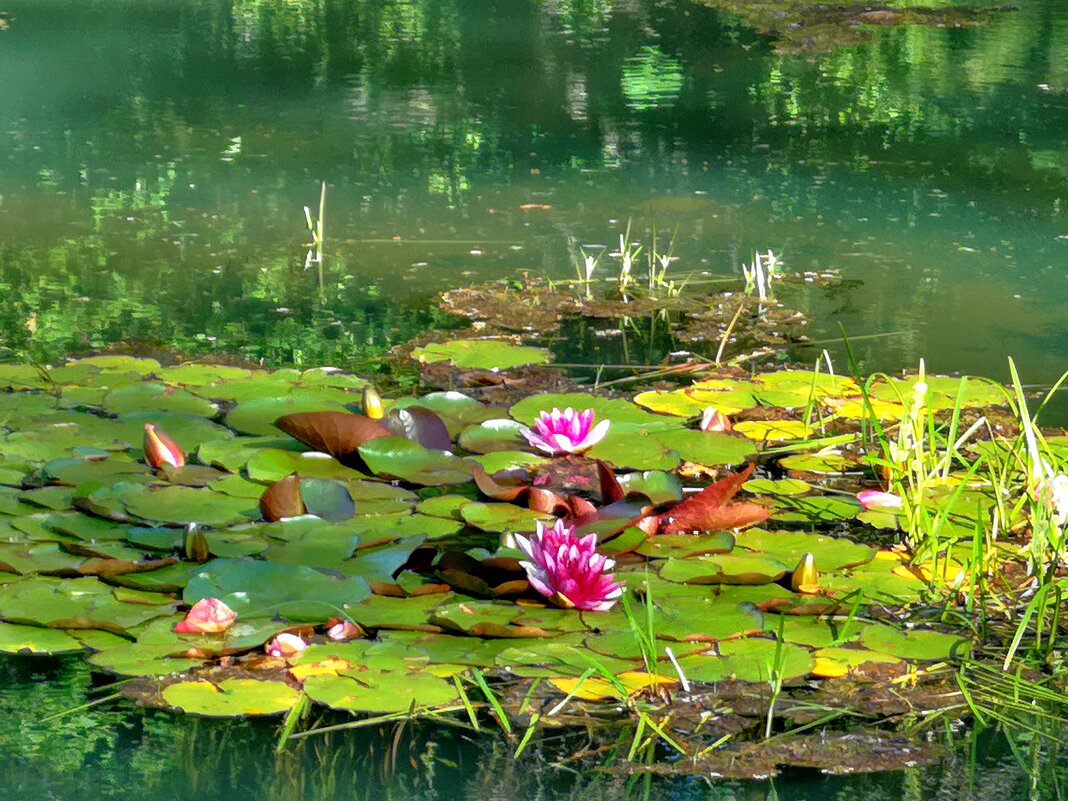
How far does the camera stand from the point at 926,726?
1773mm

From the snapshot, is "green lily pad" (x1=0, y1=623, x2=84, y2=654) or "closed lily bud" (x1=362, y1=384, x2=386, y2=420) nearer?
"green lily pad" (x1=0, y1=623, x2=84, y2=654)

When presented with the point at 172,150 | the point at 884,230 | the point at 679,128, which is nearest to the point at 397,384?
the point at 884,230

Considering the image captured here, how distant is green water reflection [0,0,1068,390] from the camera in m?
3.69

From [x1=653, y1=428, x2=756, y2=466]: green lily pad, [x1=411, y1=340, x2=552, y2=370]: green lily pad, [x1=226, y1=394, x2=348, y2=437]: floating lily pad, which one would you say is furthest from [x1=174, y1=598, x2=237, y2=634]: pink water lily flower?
[x1=411, y1=340, x2=552, y2=370]: green lily pad

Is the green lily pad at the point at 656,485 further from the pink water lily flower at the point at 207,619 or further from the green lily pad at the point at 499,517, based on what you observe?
the pink water lily flower at the point at 207,619

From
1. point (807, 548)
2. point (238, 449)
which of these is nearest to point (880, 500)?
point (807, 548)

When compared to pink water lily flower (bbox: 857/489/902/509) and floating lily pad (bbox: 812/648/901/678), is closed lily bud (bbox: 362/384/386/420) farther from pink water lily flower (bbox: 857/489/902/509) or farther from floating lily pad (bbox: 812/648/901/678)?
floating lily pad (bbox: 812/648/901/678)

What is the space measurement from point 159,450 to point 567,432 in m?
0.74

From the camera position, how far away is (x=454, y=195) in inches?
193

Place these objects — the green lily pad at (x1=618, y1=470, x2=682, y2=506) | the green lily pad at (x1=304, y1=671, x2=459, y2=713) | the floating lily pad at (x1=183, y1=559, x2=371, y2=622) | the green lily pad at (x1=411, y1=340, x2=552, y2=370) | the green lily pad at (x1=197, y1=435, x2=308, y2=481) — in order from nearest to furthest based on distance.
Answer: the green lily pad at (x1=304, y1=671, x2=459, y2=713)
the floating lily pad at (x1=183, y1=559, x2=371, y2=622)
the green lily pad at (x1=618, y1=470, x2=682, y2=506)
the green lily pad at (x1=197, y1=435, x2=308, y2=481)
the green lily pad at (x1=411, y1=340, x2=552, y2=370)

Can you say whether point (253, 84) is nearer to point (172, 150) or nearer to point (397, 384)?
point (172, 150)

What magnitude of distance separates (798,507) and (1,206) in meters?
3.17

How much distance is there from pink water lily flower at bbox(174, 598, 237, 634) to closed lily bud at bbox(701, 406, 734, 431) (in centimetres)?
119

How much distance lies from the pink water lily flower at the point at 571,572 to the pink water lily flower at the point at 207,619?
428 mm
